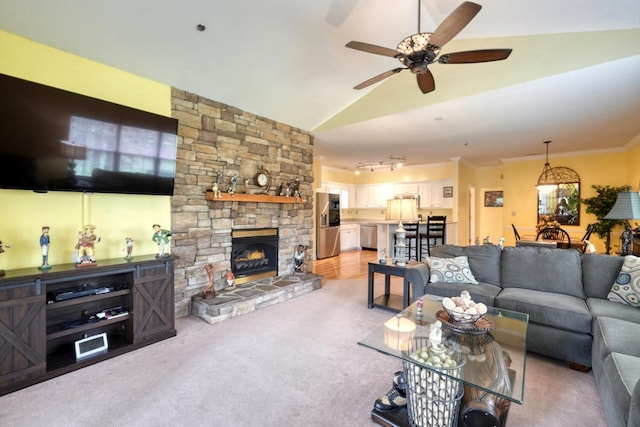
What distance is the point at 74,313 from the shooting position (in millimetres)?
2627

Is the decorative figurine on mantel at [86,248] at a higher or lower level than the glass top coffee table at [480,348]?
higher

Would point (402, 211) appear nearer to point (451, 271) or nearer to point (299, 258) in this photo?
point (451, 271)

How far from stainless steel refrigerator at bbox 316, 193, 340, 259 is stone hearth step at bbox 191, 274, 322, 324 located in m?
2.76

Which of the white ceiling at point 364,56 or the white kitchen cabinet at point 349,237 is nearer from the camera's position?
the white ceiling at point 364,56

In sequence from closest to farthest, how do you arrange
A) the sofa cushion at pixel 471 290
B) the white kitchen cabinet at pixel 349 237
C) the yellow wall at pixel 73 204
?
the yellow wall at pixel 73 204, the sofa cushion at pixel 471 290, the white kitchen cabinet at pixel 349 237

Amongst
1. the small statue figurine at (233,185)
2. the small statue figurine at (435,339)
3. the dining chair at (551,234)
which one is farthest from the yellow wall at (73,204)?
the dining chair at (551,234)

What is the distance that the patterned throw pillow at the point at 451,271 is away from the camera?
125 inches

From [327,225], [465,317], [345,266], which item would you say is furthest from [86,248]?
[327,225]

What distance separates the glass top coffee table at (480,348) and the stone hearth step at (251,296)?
2036 millimetres

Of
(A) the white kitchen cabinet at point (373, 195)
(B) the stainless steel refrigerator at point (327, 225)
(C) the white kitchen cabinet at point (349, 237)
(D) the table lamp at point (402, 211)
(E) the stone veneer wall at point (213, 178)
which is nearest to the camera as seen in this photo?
(E) the stone veneer wall at point (213, 178)

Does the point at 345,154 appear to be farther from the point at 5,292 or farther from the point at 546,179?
the point at 5,292

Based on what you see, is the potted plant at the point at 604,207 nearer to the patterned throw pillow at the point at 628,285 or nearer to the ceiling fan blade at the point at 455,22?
the patterned throw pillow at the point at 628,285

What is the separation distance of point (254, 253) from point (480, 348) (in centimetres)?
332

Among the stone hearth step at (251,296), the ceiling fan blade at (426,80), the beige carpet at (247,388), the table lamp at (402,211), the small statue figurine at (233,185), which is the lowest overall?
the beige carpet at (247,388)
